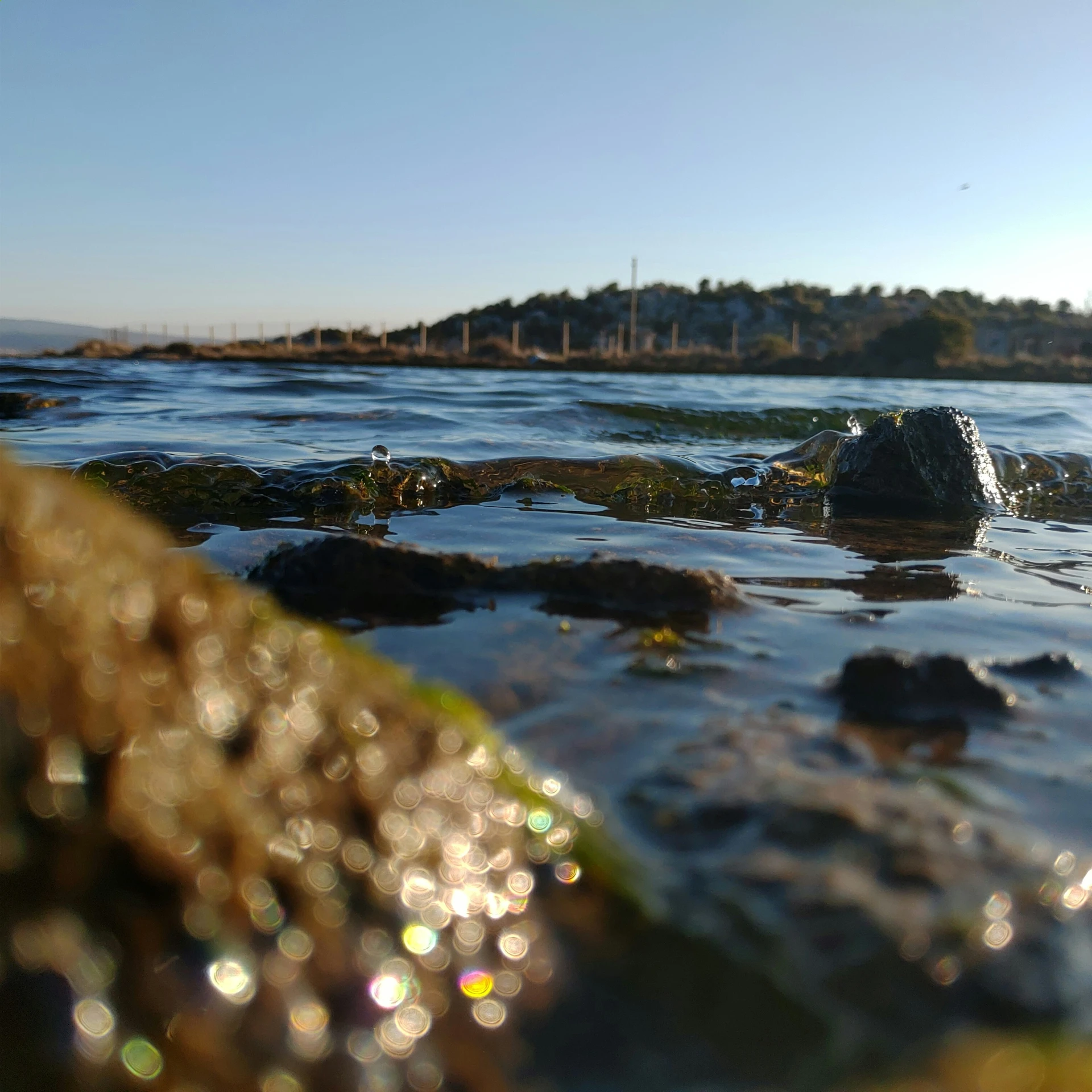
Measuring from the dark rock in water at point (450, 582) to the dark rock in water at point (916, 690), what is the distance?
0.57m

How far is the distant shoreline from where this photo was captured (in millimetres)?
27797

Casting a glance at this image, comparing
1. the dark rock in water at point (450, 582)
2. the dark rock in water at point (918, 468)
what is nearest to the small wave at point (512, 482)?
the dark rock in water at point (918, 468)

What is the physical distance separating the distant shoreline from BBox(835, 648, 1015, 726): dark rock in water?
24.8 m

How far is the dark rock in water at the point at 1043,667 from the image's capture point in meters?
1.76

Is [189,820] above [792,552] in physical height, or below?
above

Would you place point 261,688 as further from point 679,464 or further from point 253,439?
point 253,439

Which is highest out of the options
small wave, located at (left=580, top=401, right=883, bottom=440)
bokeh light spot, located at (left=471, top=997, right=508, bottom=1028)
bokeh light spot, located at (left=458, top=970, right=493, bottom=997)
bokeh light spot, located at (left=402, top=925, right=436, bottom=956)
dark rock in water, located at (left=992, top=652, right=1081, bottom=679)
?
small wave, located at (left=580, top=401, right=883, bottom=440)

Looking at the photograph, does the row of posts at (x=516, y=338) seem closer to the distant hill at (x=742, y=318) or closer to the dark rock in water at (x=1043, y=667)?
the distant hill at (x=742, y=318)

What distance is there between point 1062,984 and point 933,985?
0.48 ft

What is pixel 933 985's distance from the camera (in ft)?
2.93

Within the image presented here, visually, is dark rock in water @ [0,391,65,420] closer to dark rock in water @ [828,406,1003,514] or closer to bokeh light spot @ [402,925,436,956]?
dark rock in water @ [828,406,1003,514]

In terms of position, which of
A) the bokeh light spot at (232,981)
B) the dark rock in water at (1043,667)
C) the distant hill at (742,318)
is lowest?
the dark rock in water at (1043,667)

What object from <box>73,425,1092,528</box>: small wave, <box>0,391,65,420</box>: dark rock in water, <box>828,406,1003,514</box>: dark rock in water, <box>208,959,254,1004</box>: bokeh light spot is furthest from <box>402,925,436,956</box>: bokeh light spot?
<box>0,391,65,420</box>: dark rock in water

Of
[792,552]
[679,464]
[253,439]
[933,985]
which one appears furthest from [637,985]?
[253,439]
